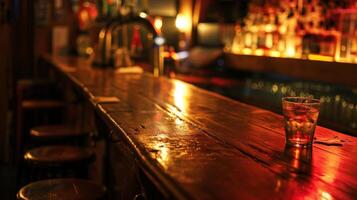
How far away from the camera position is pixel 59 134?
3.13m

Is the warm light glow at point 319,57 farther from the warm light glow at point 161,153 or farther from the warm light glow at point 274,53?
the warm light glow at point 161,153

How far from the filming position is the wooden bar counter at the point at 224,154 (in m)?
1.01

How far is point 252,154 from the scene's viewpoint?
1313mm

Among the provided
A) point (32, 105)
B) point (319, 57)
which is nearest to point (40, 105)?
point (32, 105)

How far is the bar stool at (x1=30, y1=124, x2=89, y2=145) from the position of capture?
311cm

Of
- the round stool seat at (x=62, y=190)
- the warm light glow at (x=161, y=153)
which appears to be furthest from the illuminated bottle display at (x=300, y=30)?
the warm light glow at (x=161, y=153)

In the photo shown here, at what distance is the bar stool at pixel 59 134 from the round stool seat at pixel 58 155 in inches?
15.1

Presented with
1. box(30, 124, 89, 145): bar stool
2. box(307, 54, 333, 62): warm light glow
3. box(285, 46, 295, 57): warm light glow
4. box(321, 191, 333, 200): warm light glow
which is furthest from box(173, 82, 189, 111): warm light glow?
box(285, 46, 295, 57): warm light glow

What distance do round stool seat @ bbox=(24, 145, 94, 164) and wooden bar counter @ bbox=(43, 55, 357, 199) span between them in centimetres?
39

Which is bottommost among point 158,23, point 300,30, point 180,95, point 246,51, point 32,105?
point 32,105

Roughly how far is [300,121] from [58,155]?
1588mm

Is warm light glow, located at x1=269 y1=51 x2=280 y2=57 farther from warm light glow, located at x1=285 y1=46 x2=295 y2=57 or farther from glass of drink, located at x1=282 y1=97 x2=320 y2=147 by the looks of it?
glass of drink, located at x1=282 y1=97 x2=320 y2=147

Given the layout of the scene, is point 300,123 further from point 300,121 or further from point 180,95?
point 180,95

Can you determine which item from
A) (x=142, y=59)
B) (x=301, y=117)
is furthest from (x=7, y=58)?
(x=301, y=117)
